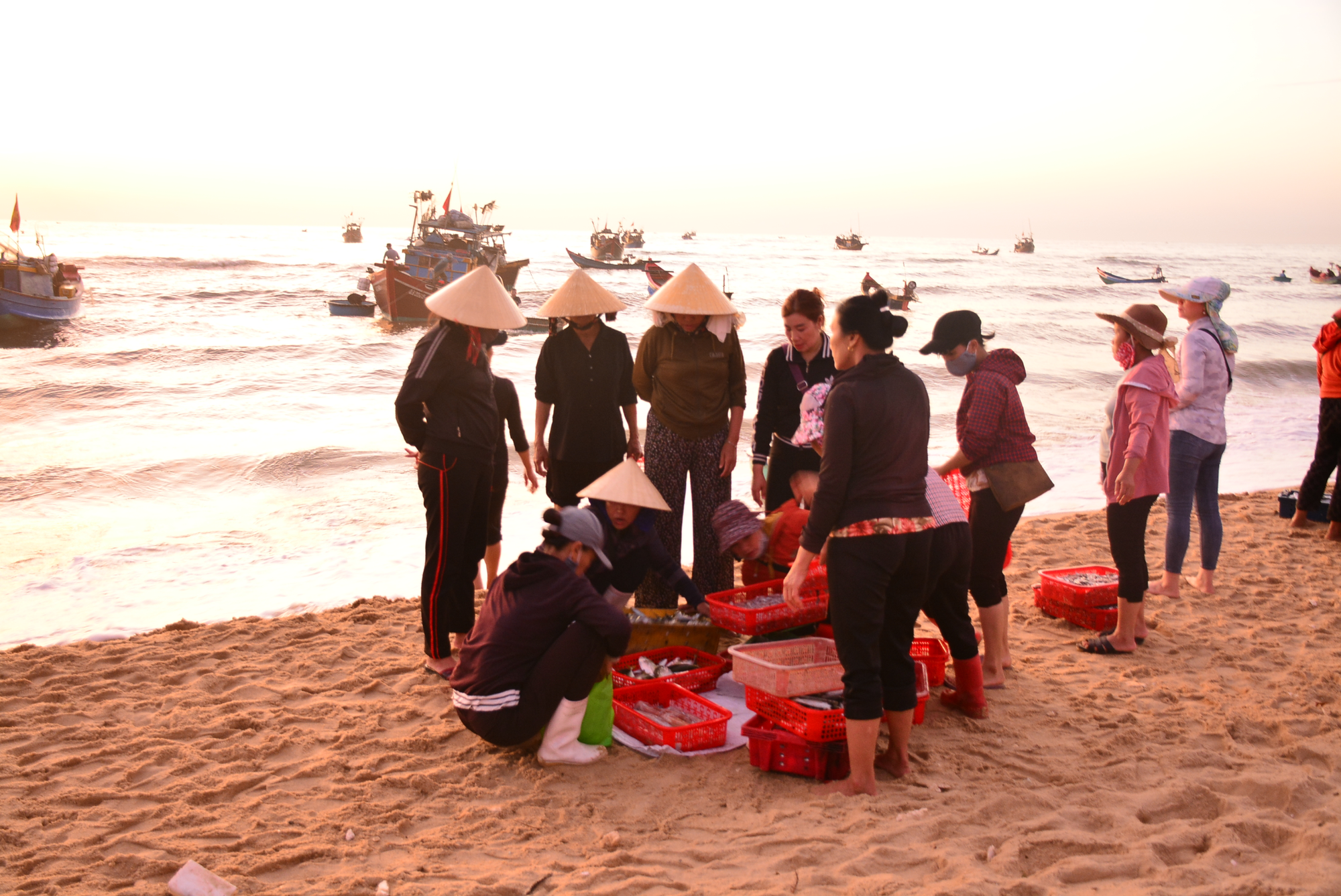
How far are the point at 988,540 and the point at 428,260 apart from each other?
100ft

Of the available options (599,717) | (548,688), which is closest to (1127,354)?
(599,717)

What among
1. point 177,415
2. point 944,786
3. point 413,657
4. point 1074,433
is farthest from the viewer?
point 177,415

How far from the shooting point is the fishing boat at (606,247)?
2386 inches

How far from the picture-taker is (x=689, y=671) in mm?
3934

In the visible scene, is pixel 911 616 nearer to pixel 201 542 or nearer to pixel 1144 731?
pixel 1144 731

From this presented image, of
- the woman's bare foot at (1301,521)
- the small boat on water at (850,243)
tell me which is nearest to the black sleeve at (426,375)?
the woman's bare foot at (1301,521)

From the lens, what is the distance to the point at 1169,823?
9.34ft

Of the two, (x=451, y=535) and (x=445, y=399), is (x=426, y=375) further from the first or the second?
(x=451, y=535)

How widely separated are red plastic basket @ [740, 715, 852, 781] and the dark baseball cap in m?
1.61

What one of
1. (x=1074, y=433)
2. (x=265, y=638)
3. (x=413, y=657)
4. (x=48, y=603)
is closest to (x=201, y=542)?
(x=48, y=603)

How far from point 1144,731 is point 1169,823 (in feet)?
2.63

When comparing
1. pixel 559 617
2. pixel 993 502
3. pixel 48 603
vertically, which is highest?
pixel 993 502

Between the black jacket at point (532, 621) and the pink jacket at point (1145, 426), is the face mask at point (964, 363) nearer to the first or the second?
the pink jacket at point (1145, 426)

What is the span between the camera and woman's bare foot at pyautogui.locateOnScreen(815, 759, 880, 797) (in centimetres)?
302
